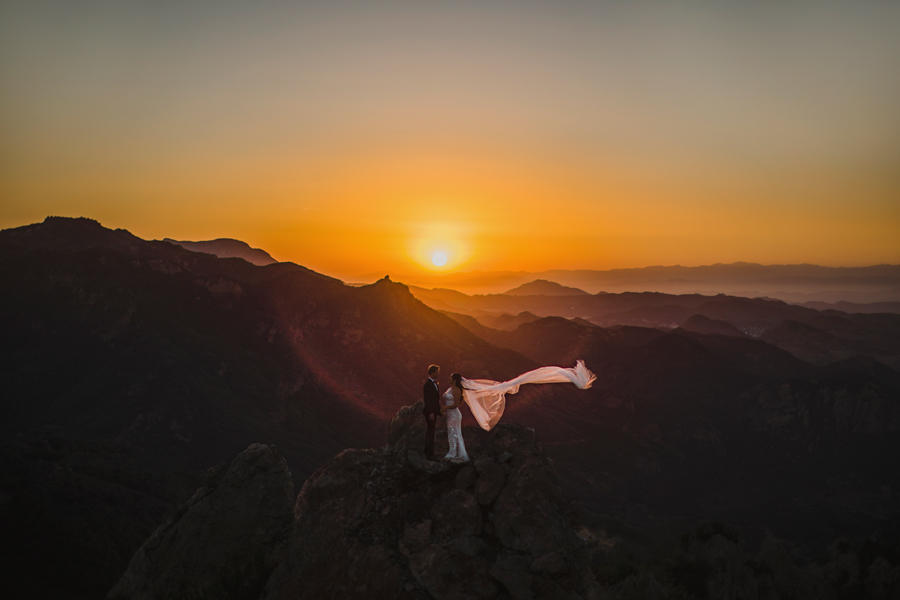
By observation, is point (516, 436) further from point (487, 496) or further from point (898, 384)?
point (898, 384)

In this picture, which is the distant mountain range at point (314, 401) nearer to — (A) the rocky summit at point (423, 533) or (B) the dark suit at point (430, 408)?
(A) the rocky summit at point (423, 533)

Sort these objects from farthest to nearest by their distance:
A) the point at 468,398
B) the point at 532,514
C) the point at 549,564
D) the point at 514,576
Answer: the point at 468,398, the point at 532,514, the point at 549,564, the point at 514,576

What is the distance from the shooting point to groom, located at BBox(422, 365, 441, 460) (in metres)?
16.1

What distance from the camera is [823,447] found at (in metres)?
100

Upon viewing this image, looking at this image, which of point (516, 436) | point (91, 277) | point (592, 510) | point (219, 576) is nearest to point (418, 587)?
point (516, 436)

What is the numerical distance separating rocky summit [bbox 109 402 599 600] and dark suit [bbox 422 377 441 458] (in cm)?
45

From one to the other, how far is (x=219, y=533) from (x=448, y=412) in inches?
499

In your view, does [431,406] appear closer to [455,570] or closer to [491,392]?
[491,392]

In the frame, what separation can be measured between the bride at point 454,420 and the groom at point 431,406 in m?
0.31

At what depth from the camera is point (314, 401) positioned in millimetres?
94000

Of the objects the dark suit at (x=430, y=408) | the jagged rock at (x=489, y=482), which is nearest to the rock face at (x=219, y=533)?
the dark suit at (x=430, y=408)

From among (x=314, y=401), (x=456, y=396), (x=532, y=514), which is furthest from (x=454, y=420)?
(x=314, y=401)

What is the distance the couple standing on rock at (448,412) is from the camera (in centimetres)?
1617

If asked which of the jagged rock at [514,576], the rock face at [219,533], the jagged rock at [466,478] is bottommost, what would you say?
the rock face at [219,533]
